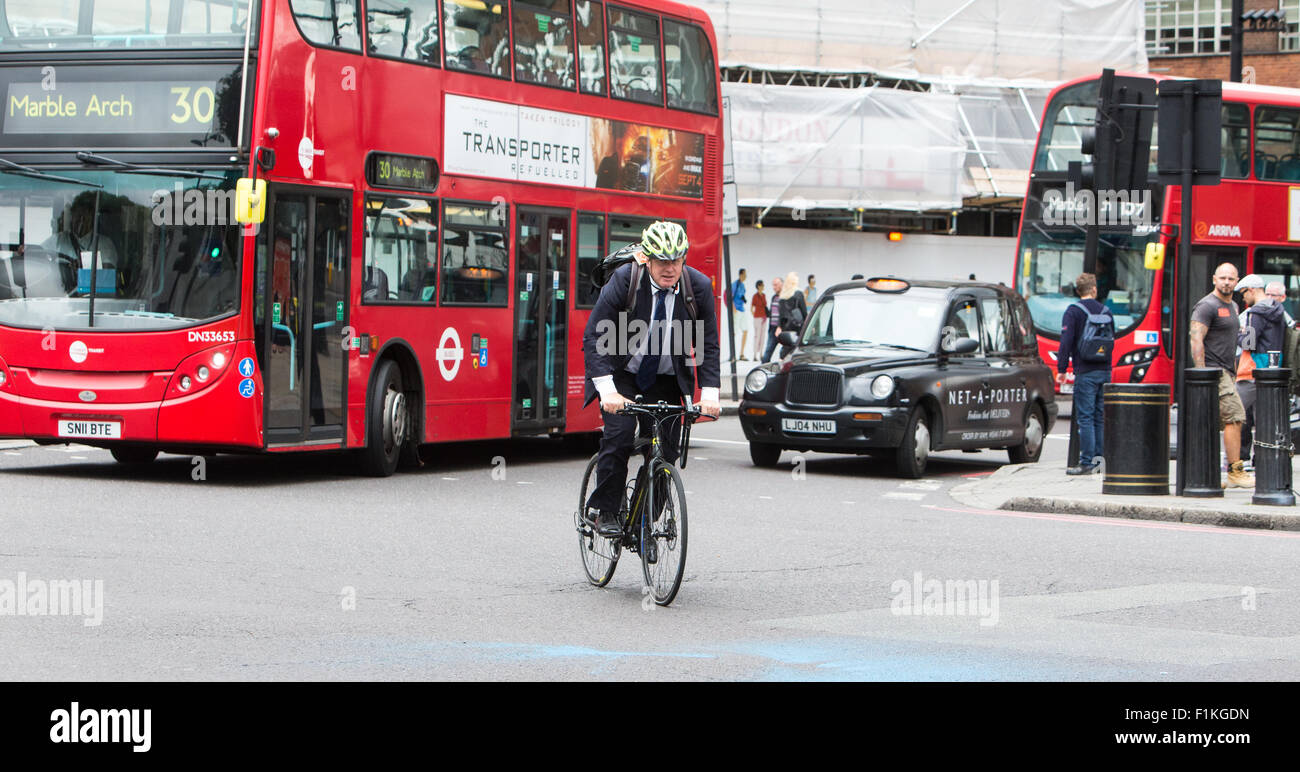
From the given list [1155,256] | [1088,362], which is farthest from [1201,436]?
[1155,256]

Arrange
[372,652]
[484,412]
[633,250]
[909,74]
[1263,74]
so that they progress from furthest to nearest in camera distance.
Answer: [1263,74]
[909,74]
[484,412]
[633,250]
[372,652]

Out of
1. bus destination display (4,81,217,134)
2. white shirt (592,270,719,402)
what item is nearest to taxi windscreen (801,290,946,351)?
bus destination display (4,81,217,134)

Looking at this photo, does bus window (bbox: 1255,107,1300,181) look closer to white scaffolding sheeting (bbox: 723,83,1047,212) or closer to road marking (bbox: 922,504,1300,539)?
road marking (bbox: 922,504,1300,539)

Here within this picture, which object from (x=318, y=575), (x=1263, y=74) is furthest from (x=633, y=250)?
(x=1263, y=74)

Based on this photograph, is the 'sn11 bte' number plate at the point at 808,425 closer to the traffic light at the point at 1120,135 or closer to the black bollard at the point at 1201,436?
the traffic light at the point at 1120,135

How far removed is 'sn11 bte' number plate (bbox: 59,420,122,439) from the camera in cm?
1330

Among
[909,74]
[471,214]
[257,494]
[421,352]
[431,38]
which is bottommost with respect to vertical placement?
[257,494]

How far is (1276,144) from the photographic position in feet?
80.6

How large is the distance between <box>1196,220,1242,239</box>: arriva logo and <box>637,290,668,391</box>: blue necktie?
55.8ft

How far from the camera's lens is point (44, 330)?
13.5 meters

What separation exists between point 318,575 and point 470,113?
720 centimetres

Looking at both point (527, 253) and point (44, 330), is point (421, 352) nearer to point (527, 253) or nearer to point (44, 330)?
point (527, 253)

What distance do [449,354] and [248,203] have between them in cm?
318

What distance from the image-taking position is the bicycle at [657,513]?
8.40 meters
